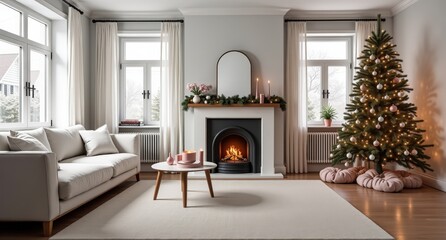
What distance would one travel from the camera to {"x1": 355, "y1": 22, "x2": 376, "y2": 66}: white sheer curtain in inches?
260

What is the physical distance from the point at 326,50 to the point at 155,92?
3354 mm

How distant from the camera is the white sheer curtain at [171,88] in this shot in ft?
21.9

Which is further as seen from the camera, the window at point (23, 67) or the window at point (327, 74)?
the window at point (327, 74)

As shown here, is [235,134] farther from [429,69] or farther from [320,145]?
[429,69]

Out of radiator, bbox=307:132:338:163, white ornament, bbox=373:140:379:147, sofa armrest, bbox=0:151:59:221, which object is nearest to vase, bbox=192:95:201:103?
radiator, bbox=307:132:338:163

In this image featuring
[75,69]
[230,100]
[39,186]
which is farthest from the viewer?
[230,100]

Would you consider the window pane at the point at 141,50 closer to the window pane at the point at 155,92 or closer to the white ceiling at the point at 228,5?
the window pane at the point at 155,92

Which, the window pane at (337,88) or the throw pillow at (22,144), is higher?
the window pane at (337,88)

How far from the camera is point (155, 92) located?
22.9 ft

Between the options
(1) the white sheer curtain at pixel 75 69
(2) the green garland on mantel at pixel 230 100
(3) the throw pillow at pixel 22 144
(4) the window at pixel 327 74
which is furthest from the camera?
(4) the window at pixel 327 74

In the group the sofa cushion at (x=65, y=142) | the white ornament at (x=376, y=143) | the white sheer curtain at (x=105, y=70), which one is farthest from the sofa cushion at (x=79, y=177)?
the white ornament at (x=376, y=143)

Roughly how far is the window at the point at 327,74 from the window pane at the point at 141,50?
291 centimetres

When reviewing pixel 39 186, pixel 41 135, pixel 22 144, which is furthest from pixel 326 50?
pixel 39 186

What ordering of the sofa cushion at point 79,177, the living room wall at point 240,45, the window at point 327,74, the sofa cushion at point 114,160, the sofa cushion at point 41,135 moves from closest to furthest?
the sofa cushion at point 79,177, the sofa cushion at point 41,135, the sofa cushion at point 114,160, the living room wall at point 240,45, the window at point 327,74
